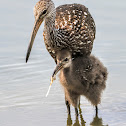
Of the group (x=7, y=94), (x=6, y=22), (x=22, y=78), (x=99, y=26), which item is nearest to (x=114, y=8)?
(x=99, y=26)

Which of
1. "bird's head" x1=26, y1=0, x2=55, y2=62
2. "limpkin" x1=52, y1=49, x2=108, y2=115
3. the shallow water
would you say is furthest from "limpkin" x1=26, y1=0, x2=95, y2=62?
the shallow water

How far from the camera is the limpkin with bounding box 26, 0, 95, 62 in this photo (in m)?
6.71

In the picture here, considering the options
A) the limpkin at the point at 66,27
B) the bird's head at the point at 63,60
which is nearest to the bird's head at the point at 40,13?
the limpkin at the point at 66,27

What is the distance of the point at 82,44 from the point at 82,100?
1.13m

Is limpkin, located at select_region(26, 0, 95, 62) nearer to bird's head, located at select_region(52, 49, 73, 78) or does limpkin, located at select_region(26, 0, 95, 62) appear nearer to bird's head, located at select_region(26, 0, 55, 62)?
bird's head, located at select_region(26, 0, 55, 62)

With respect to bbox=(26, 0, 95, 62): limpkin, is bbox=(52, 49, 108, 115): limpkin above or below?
Answer: below

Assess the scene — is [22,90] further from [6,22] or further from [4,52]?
[6,22]

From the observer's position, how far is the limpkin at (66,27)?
22.0 feet

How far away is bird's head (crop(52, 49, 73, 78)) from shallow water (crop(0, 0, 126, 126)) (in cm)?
84

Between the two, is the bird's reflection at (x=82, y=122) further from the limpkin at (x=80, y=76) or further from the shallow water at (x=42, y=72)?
the limpkin at (x=80, y=76)

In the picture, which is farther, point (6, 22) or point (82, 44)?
point (6, 22)

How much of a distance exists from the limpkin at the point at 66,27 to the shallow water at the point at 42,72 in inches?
36.3

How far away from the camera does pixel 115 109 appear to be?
749cm

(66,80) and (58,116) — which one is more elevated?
(66,80)
